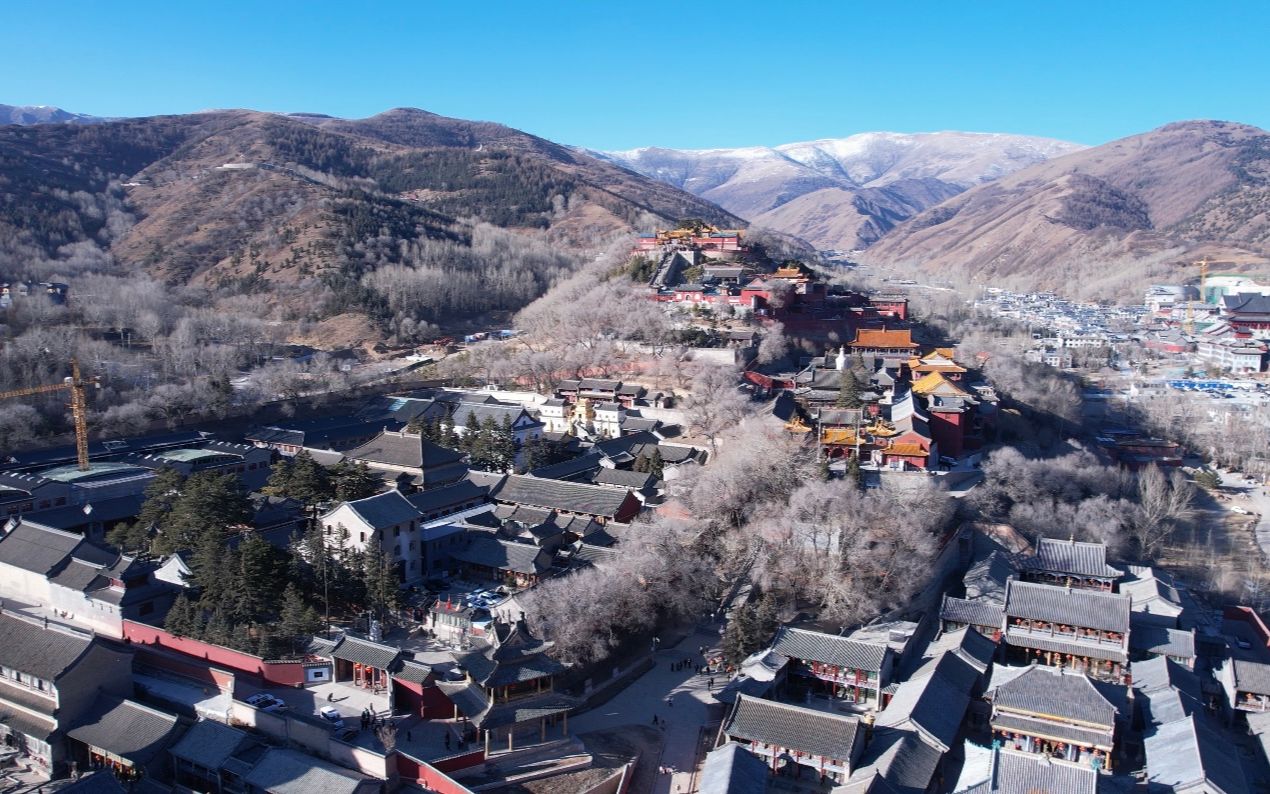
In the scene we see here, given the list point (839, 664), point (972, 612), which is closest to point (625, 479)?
point (839, 664)

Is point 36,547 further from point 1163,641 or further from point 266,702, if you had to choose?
point 1163,641

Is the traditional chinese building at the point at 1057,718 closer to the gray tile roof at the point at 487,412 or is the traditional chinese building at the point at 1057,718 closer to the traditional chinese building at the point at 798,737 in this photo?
the traditional chinese building at the point at 798,737

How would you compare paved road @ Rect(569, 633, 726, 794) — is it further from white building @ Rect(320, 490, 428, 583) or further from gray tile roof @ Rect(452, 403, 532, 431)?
gray tile roof @ Rect(452, 403, 532, 431)

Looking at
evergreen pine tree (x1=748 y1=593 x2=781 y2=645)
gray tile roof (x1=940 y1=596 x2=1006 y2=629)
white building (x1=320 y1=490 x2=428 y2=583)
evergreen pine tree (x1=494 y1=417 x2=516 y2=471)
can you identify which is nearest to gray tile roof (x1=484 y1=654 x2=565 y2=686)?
evergreen pine tree (x1=748 y1=593 x2=781 y2=645)

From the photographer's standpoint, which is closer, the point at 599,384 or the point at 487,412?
the point at 487,412

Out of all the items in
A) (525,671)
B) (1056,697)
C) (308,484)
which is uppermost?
(308,484)

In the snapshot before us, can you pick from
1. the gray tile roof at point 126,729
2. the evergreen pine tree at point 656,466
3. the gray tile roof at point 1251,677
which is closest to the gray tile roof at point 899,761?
the gray tile roof at point 1251,677

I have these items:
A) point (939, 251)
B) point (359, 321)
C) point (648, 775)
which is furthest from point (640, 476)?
point (939, 251)

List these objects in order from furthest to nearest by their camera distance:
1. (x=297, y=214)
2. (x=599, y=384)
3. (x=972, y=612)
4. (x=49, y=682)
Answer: (x=297, y=214), (x=599, y=384), (x=972, y=612), (x=49, y=682)
